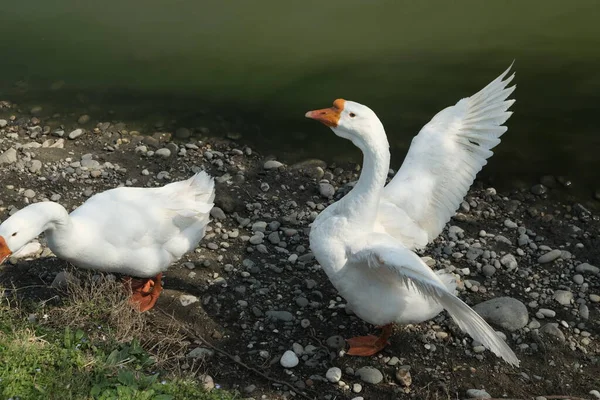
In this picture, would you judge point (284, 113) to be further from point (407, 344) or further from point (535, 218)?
point (407, 344)

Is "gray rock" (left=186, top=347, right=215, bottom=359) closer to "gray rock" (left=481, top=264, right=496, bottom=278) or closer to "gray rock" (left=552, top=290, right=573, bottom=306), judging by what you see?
"gray rock" (left=481, top=264, right=496, bottom=278)

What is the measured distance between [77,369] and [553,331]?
3.24 m

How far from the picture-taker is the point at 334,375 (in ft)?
13.7

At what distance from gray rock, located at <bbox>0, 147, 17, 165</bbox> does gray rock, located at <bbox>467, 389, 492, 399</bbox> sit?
4744mm

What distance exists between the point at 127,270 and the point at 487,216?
330cm

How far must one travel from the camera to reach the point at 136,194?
183 inches

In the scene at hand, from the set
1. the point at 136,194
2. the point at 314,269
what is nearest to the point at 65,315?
the point at 136,194

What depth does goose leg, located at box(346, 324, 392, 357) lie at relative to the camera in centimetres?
433

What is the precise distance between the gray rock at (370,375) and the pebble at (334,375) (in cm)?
13

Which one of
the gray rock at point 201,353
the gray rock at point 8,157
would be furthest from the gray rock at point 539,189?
the gray rock at point 8,157

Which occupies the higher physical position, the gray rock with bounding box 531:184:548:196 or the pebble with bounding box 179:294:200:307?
the gray rock with bounding box 531:184:548:196

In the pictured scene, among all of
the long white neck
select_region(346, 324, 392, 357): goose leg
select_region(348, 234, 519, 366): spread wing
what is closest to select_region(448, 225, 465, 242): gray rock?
select_region(346, 324, 392, 357): goose leg

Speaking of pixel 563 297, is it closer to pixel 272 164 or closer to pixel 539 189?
pixel 539 189

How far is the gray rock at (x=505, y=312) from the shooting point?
15.0 feet
